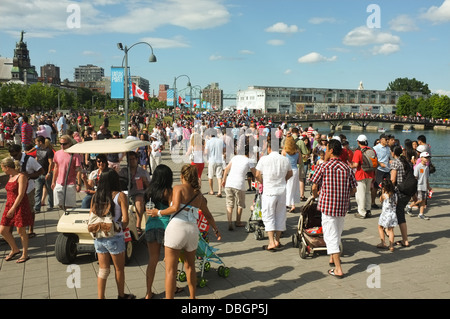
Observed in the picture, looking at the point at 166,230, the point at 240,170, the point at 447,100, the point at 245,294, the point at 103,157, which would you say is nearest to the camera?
the point at 166,230

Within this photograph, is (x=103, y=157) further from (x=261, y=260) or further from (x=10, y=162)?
(x=261, y=260)

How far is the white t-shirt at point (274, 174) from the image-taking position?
705 cm

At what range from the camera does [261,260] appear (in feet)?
22.0

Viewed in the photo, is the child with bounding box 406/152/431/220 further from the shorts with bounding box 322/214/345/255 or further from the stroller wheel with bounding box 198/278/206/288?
the stroller wheel with bounding box 198/278/206/288

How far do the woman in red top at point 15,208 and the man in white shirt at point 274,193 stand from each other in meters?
4.14

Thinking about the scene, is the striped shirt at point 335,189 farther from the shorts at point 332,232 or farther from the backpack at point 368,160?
the backpack at point 368,160

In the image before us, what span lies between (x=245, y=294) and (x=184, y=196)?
1759 millimetres

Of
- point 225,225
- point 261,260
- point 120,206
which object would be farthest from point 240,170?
point 120,206

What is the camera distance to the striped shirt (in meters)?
5.98

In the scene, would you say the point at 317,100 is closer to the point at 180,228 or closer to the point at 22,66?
the point at 22,66

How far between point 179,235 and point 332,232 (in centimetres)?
270

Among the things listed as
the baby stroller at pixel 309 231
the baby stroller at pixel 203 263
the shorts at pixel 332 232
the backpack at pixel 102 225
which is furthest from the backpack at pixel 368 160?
the backpack at pixel 102 225

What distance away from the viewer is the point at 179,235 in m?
Answer: 4.55

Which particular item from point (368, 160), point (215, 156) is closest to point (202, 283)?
point (368, 160)
